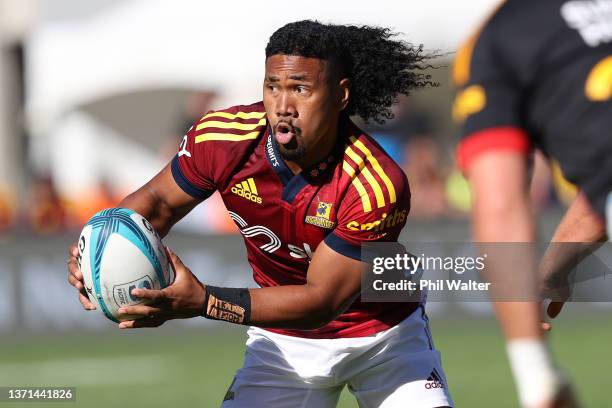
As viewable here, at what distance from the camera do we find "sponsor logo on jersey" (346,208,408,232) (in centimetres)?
543

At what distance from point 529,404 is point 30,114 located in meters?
17.8

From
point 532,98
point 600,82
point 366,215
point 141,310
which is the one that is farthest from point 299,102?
point 600,82

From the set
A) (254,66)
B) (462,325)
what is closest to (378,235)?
(462,325)

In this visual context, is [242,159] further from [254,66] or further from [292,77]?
[254,66]

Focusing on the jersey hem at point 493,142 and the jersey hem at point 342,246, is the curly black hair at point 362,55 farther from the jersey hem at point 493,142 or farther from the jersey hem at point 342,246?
the jersey hem at point 493,142

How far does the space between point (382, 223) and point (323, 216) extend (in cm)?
27

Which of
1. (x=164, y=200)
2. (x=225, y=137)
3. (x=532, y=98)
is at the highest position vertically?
(x=225, y=137)

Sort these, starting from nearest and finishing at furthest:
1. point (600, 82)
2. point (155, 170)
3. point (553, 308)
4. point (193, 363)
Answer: point (600, 82) < point (553, 308) < point (193, 363) < point (155, 170)

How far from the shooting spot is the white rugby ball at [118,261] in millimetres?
5105

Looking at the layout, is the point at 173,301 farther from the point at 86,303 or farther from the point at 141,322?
the point at 86,303

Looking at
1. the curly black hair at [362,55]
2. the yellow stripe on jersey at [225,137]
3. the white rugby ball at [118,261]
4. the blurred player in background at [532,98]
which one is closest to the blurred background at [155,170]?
the curly black hair at [362,55]

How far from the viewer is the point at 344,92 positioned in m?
5.61

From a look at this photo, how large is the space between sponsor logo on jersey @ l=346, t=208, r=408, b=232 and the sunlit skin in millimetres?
388

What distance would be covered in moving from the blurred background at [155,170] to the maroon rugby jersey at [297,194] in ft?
3.47
